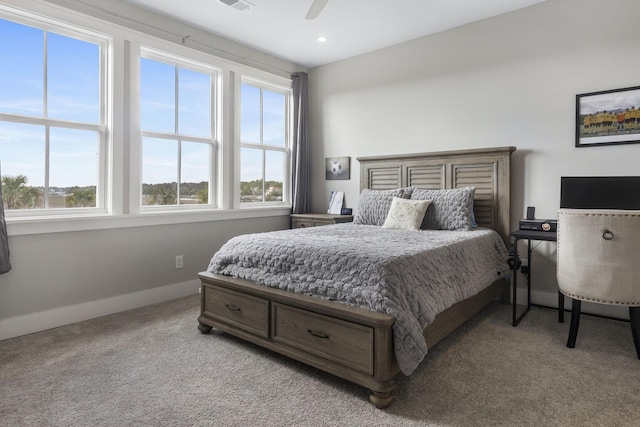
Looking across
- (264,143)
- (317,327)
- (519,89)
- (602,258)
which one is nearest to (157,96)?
(264,143)

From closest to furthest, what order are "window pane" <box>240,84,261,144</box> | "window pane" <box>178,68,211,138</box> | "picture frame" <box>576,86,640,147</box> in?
"picture frame" <box>576,86,640,147</box>, "window pane" <box>178,68,211,138</box>, "window pane" <box>240,84,261,144</box>

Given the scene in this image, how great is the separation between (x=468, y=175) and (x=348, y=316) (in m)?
2.28

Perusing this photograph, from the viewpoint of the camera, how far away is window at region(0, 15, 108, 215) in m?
2.69

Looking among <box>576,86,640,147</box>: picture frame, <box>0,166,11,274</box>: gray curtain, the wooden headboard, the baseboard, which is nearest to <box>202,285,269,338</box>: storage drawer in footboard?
the baseboard

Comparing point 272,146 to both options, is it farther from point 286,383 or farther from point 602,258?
point 602,258

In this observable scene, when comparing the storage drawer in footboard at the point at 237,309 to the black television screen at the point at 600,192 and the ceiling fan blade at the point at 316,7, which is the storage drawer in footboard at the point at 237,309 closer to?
the ceiling fan blade at the point at 316,7

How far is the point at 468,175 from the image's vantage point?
3553mm

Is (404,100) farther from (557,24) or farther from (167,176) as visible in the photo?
(167,176)

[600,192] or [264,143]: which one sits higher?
[264,143]

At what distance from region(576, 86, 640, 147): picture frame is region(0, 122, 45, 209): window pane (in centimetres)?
418

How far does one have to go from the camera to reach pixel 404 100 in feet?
13.4

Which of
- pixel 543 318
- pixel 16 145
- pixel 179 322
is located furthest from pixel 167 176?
pixel 543 318

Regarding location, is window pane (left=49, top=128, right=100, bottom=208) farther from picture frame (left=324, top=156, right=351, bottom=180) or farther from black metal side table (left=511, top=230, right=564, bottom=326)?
black metal side table (left=511, top=230, right=564, bottom=326)

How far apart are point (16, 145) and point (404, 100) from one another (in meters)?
3.45
